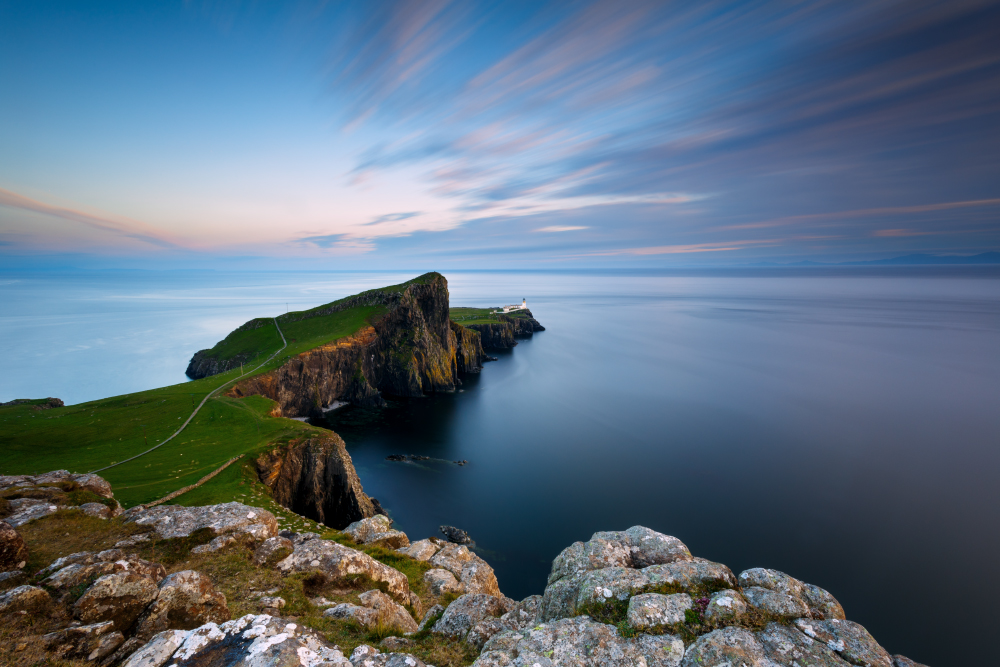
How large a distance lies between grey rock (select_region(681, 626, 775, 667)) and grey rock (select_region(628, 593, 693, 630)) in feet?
3.06

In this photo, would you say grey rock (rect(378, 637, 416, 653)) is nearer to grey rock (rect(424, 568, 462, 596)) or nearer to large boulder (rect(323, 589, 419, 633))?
large boulder (rect(323, 589, 419, 633))

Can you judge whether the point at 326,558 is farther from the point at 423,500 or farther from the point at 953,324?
the point at 953,324

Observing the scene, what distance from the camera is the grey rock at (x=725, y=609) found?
1136cm

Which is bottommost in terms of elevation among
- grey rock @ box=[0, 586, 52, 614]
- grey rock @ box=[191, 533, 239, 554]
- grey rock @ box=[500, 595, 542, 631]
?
grey rock @ box=[500, 595, 542, 631]

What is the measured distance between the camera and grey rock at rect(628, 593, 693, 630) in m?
A: 11.4

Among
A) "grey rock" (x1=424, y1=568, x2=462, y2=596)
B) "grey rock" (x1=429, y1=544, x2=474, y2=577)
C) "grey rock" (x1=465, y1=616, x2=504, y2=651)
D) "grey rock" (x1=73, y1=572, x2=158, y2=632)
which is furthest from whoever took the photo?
"grey rock" (x1=429, y1=544, x2=474, y2=577)

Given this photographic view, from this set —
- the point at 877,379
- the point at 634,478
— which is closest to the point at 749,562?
the point at 634,478

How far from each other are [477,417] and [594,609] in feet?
235

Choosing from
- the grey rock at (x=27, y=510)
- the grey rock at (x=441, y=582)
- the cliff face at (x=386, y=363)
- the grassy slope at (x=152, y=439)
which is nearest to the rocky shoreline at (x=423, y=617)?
the grey rock at (x=27, y=510)

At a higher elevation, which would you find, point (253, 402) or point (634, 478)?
point (253, 402)

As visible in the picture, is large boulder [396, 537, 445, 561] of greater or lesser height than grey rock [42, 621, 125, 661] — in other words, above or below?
below

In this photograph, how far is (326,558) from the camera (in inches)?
675

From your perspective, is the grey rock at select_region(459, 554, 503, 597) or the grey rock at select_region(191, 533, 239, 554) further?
the grey rock at select_region(459, 554, 503, 597)

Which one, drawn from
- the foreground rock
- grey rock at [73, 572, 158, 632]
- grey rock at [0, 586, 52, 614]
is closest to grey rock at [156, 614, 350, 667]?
grey rock at [73, 572, 158, 632]
